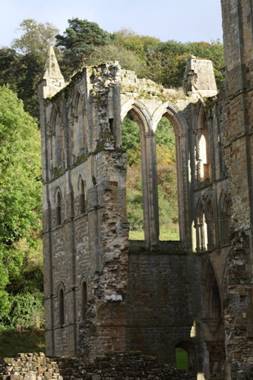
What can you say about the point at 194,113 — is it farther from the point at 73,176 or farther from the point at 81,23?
the point at 81,23

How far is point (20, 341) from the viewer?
40.9 m

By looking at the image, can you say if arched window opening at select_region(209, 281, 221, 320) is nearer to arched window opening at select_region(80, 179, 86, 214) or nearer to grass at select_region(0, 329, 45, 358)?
arched window opening at select_region(80, 179, 86, 214)

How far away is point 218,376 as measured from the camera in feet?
110

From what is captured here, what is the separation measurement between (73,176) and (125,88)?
345 cm

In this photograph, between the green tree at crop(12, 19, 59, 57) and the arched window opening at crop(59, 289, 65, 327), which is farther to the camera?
the green tree at crop(12, 19, 59, 57)

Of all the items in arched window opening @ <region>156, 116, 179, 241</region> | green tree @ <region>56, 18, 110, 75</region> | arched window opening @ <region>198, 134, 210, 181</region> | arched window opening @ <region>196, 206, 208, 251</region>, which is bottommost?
arched window opening @ <region>196, 206, 208, 251</region>

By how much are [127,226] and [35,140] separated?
19082mm

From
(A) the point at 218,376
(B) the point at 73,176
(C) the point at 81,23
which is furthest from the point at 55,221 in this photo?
(C) the point at 81,23

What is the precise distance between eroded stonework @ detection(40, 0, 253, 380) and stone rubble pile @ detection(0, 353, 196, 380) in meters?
5.73

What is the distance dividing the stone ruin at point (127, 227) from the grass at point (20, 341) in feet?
14.6

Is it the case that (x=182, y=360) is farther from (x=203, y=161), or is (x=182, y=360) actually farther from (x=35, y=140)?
(x=35, y=140)

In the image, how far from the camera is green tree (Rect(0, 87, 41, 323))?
1575 inches

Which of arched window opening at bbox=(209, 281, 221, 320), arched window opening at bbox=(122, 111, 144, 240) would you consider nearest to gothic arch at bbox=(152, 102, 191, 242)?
arched window opening at bbox=(209, 281, 221, 320)

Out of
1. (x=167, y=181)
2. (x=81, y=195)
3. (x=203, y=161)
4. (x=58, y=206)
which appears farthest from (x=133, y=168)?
(x=81, y=195)
